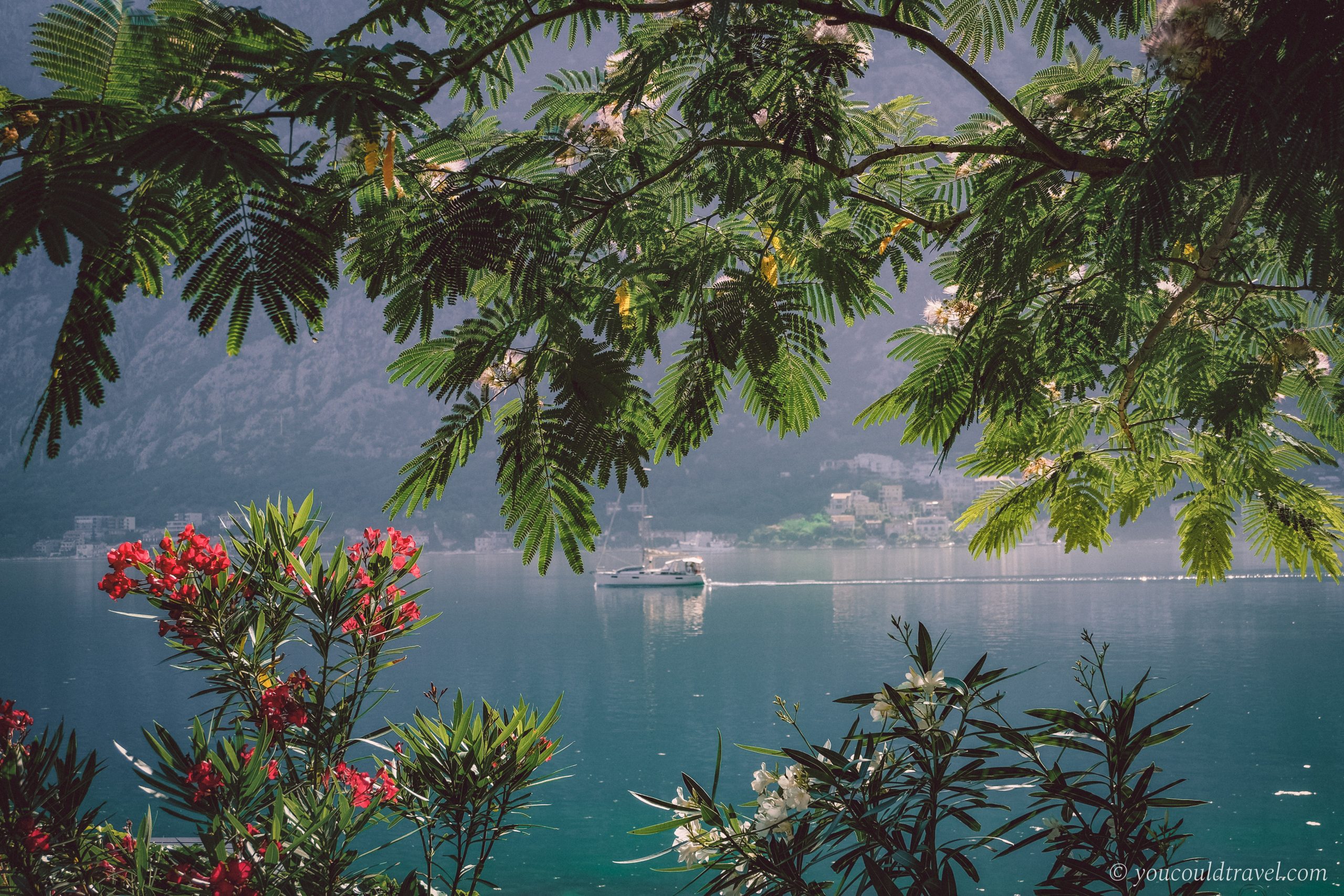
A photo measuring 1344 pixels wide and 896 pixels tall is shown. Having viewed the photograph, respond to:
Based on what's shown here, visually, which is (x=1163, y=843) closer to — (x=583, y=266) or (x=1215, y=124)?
(x=1215, y=124)

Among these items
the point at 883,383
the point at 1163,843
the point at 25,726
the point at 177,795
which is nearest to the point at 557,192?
the point at 1163,843

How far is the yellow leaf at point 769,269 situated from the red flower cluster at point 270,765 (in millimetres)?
2527

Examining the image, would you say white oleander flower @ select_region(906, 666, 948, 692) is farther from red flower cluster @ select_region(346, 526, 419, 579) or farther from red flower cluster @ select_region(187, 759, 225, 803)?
red flower cluster @ select_region(187, 759, 225, 803)

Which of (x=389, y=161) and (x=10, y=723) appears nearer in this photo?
(x=389, y=161)

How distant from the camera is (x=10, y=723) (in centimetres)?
344

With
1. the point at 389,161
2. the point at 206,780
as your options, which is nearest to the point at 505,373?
the point at 389,161

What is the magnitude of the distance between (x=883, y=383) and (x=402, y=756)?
108388mm

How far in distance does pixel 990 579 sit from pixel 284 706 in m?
76.8

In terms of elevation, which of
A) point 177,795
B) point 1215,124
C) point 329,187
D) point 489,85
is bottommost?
point 177,795

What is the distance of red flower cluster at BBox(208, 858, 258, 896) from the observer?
244 centimetres

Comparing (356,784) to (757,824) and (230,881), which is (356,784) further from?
(757,824)

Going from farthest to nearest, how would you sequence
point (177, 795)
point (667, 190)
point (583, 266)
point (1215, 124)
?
1. point (177, 795)
2. point (667, 190)
3. point (583, 266)
4. point (1215, 124)

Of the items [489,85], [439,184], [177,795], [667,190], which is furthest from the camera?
[177,795]

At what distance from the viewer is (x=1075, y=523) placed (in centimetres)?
356
